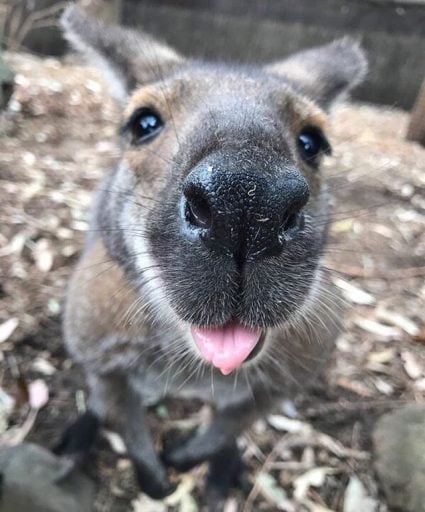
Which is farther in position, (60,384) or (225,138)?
(60,384)

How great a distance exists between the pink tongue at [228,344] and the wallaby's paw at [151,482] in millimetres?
1178

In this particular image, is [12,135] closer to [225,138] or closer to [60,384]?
[60,384]

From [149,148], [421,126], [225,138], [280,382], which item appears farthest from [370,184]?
[225,138]

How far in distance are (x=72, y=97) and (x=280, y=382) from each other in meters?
3.48

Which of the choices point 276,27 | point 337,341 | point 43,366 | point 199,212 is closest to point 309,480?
point 337,341

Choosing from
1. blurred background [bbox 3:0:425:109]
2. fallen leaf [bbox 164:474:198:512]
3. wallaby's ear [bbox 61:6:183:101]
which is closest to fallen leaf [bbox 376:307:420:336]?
fallen leaf [bbox 164:474:198:512]

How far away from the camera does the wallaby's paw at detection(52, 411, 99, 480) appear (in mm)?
2713

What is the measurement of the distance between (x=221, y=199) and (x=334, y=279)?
198cm

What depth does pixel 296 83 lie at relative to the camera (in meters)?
2.71

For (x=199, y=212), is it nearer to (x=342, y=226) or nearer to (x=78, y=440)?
(x=78, y=440)

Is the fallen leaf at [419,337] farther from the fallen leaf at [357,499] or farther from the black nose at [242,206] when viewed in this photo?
the black nose at [242,206]

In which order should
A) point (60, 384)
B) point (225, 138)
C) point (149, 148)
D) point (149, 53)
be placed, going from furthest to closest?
point (60, 384)
point (149, 53)
point (149, 148)
point (225, 138)

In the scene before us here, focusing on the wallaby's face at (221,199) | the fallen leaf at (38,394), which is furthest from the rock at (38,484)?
the wallaby's face at (221,199)

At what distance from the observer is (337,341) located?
3.18m
